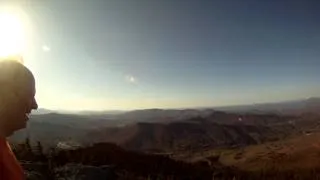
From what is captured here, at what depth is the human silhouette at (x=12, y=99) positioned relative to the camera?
2172 mm

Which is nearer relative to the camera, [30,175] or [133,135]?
[30,175]

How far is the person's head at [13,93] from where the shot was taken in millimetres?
2176

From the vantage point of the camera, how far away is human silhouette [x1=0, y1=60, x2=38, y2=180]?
2.17 meters

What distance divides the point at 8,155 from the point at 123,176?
9.29 metres

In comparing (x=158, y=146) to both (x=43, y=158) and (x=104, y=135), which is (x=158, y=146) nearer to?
(x=104, y=135)

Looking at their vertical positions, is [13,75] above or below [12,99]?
above

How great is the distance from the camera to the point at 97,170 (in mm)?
10352

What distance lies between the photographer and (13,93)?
85.7 inches

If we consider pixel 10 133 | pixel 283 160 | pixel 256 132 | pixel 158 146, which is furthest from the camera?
pixel 256 132

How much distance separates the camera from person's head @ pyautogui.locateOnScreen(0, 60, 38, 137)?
2176mm

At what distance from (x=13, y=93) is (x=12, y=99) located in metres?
0.03

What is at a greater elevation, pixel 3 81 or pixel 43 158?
pixel 3 81

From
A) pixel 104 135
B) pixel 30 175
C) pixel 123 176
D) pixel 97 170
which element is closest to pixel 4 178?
pixel 30 175

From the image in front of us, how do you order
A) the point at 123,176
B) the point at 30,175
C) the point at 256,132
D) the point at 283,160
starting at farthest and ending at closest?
1. the point at 256,132
2. the point at 283,160
3. the point at 123,176
4. the point at 30,175
